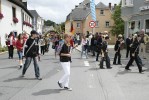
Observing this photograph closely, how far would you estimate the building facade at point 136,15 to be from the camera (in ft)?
86.1

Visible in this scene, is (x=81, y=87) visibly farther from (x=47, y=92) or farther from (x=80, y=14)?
(x=80, y=14)

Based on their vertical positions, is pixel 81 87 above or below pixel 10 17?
below

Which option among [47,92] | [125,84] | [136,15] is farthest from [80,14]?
[47,92]

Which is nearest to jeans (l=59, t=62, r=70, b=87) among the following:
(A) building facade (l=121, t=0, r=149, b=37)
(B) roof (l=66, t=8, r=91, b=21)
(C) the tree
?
(A) building facade (l=121, t=0, r=149, b=37)

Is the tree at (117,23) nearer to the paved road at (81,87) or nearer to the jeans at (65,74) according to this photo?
the paved road at (81,87)

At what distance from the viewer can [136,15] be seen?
2828 cm

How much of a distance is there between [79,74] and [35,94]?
13.6ft

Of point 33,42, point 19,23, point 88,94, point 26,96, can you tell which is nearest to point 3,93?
point 26,96

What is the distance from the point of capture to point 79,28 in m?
77.2

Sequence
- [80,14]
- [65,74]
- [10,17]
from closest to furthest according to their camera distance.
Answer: [65,74], [10,17], [80,14]

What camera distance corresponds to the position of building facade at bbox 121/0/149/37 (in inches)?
1033

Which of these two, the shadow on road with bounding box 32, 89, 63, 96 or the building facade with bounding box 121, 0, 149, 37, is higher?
the building facade with bounding box 121, 0, 149, 37

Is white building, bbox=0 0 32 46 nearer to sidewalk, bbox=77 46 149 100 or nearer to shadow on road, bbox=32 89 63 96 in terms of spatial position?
sidewalk, bbox=77 46 149 100

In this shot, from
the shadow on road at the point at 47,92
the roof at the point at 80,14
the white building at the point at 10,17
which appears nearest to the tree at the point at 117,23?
the roof at the point at 80,14
